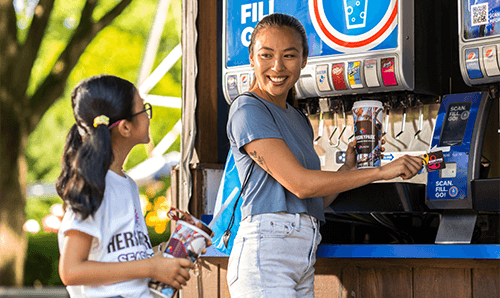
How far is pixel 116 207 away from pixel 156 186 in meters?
8.63

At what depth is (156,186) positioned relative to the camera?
1013 cm

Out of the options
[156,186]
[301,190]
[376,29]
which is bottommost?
[156,186]

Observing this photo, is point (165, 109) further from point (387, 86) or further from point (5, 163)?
point (387, 86)

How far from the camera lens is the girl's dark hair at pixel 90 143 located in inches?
60.4

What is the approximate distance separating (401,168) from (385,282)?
2.01 feet

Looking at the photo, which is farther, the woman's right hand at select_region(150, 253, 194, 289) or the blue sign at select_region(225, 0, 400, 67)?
the blue sign at select_region(225, 0, 400, 67)

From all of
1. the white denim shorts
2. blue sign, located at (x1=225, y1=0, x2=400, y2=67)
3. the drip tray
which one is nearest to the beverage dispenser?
the drip tray

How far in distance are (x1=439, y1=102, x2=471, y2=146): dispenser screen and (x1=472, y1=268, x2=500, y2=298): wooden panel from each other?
64 cm

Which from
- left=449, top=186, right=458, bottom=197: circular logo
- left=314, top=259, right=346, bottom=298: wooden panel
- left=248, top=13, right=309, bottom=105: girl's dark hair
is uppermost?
left=248, top=13, right=309, bottom=105: girl's dark hair

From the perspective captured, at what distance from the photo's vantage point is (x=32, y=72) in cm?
877

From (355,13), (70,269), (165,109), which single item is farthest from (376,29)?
(165,109)

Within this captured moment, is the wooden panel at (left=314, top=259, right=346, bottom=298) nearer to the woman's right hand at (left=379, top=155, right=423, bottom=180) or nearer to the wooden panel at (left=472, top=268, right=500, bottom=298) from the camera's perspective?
the wooden panel at (left=472, top=268, right=500, bottom=298)

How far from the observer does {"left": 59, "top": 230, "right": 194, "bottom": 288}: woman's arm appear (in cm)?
147

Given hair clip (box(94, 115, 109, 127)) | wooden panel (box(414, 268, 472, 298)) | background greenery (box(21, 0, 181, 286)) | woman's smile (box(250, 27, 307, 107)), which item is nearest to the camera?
hair clip (box(94, 115, 109, 127))
